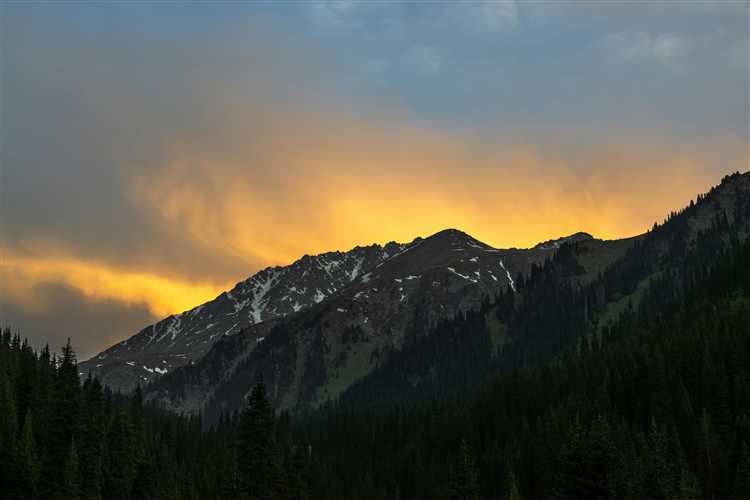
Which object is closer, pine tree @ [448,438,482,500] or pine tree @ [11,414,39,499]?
pine tree @ [448,438,482,500]

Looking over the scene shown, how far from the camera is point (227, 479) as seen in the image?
281 ft

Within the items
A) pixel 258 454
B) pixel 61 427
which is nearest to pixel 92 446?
pixel 61 427

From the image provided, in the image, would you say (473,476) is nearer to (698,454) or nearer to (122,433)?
(122,433)

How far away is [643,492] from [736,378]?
67.7 meters

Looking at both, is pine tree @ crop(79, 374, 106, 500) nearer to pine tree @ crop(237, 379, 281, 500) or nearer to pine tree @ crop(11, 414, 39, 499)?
pine tree @ crop(11, 414, 39, 499)

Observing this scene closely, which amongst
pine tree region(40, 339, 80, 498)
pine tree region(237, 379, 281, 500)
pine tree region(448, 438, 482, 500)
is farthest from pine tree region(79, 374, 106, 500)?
pine tree region(448, 438, 482, 500)

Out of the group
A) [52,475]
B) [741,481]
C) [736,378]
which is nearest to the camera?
[52,475]

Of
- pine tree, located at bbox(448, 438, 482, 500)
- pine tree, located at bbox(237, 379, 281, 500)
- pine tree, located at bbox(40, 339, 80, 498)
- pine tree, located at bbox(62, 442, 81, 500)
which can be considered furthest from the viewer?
pine tree, located at bbox(40, 339, 80, 498)

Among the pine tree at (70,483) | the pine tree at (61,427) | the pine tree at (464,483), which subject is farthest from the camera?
the pine tree at (61,427)

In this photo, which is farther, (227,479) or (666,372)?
(666,372)

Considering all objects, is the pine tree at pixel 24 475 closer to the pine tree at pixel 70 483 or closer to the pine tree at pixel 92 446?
the pine tree at pixel 92 446

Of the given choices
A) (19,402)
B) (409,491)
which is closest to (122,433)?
(19,402)

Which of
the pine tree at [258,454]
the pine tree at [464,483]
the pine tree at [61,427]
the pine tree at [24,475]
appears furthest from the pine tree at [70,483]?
the pine tree at [464,483]

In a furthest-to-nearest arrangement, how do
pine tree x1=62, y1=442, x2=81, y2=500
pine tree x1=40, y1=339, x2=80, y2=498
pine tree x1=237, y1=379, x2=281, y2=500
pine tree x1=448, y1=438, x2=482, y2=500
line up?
1. pine tree x1=40, y1=339, x2=80, y2=498
2. pine tree x1=62, y1=442, x2=81, y2=500
3. pine tree x1=237, y1=379, x2=281, y2=500
4. pine tree x1=448, y1=438, x2=482, y2=500
